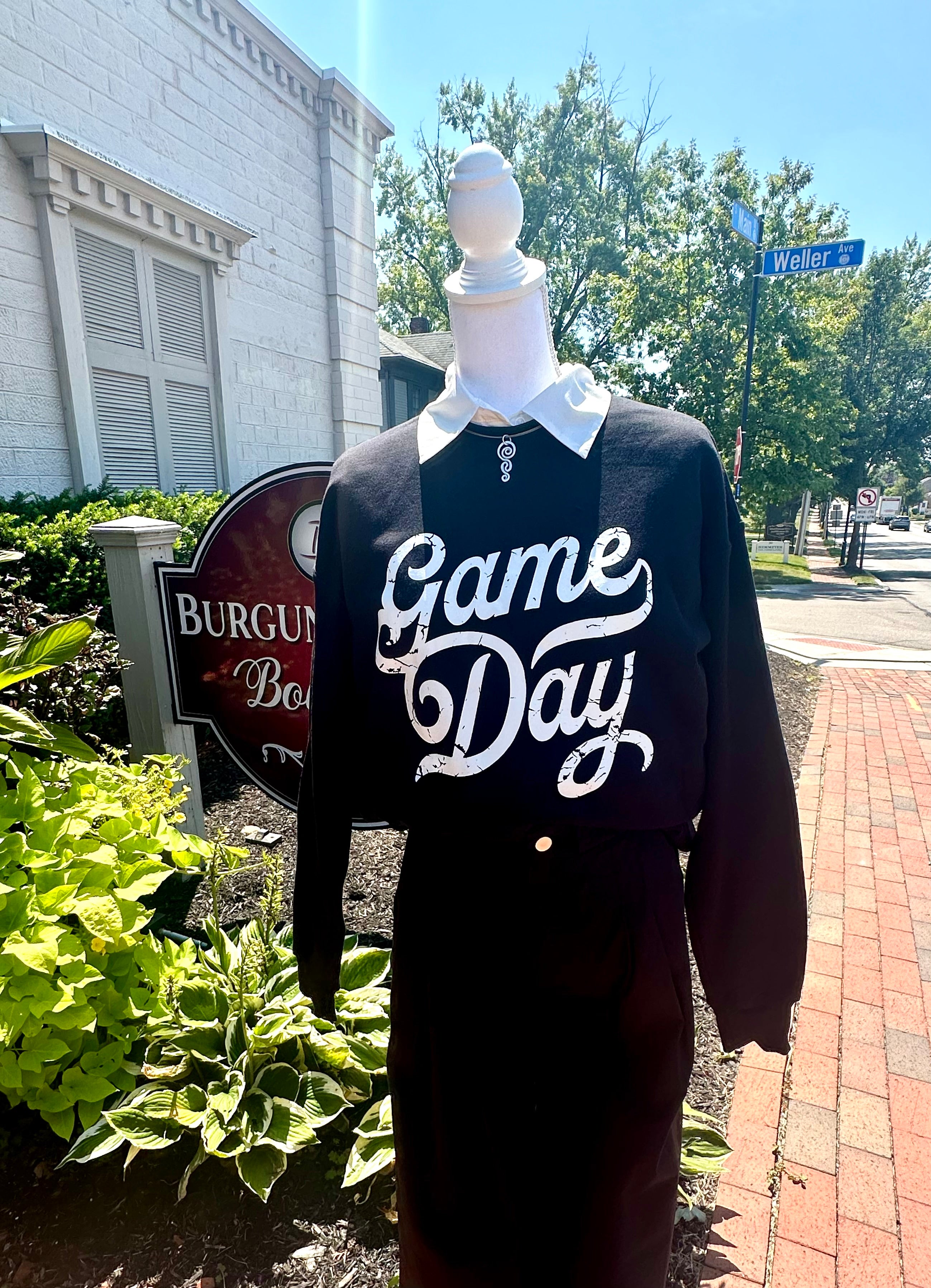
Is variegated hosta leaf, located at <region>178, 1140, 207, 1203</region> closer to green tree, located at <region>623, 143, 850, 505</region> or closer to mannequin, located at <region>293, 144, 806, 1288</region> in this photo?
mannequin, located at <region>293, 144, 806, 1288</region>

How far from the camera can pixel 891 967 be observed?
2.60 metres

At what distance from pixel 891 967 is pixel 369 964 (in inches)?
73.8

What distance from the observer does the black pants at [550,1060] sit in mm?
989

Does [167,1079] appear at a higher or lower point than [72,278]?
lower

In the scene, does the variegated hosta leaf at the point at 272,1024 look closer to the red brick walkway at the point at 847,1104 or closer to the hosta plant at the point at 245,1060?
the hosta plant at the point at 245,1060

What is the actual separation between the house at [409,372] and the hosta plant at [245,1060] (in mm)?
13592

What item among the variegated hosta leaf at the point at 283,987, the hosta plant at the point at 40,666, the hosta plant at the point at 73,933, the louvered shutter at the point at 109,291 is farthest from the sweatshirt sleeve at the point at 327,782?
the louvered shutter at the point at 109,291

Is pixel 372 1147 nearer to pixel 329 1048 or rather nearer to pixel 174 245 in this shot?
pixel 329 1048

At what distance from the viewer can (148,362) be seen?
523cm

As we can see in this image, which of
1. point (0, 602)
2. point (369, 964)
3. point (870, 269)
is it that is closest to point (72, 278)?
point (0, 602)

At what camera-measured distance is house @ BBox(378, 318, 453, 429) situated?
15.6m

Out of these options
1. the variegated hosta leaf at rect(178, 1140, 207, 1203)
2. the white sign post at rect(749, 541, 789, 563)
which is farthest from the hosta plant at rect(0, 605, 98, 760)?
the white sign post at rect(749, 541, 789, 563)

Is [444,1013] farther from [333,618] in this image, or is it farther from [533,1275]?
[333,618]

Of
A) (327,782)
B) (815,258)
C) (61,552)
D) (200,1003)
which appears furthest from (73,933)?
(815,258)
